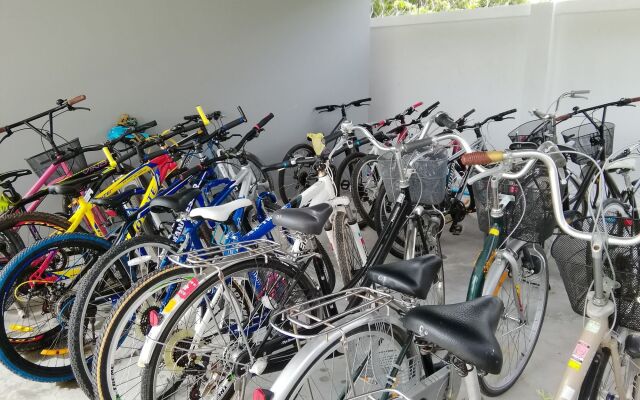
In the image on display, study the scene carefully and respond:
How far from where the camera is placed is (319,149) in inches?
102

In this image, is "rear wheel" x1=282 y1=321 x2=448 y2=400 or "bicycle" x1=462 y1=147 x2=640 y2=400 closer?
"bicycle" x1=462 y1=147 x2=640 y2=400

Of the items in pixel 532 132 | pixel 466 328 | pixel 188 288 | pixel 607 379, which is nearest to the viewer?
pixel 466 328

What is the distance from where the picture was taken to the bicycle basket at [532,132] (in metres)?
2.67

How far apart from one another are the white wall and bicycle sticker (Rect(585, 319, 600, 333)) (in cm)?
307

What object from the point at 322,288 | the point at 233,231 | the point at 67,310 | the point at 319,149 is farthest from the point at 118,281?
the point at 319,149

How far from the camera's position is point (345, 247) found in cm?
215

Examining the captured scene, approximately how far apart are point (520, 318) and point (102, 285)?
1.85 m

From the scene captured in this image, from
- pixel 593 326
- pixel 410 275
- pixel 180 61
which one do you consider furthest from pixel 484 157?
pixel 180 61

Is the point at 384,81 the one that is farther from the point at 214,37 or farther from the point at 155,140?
the point at 155,140

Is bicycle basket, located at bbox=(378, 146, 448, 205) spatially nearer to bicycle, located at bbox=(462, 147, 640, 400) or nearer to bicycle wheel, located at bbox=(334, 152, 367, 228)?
bicycle, located at bbox=(462, 147, 640, 400)

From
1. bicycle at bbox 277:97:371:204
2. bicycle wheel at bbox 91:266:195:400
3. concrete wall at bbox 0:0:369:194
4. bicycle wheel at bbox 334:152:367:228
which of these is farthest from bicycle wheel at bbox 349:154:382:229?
bicycle wheel at bbox 91:266:195:400

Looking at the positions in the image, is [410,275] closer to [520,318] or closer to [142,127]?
[520,318]

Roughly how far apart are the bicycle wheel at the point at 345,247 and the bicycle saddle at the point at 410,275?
32.6 inches

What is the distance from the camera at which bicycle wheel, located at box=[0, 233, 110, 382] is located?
6.19ft
